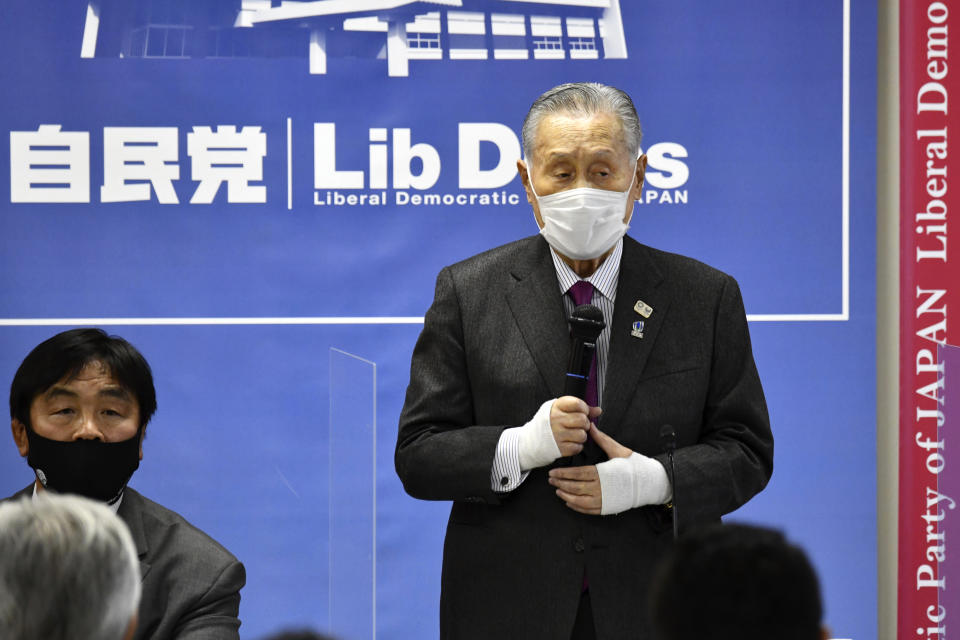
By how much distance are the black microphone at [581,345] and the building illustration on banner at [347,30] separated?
6.02 ft

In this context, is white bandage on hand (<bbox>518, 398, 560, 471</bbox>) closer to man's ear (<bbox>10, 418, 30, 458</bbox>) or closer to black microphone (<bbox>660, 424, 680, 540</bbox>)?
black microphone (<bbox>660, 424, 680, 540</bbox>)

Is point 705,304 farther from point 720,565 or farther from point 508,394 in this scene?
point 720,565

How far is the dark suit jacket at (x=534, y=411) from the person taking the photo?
2393 mm

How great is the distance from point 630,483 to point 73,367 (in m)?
1.38

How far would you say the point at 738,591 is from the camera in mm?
1392

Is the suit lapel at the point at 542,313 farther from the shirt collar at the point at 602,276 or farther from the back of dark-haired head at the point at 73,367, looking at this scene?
the back of dark-haired head at the point at 73,367

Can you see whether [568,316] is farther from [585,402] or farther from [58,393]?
[58,393]

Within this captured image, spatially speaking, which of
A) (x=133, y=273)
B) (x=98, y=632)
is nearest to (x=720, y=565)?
(x=98, y=632)

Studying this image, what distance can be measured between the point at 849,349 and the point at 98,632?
3.08 m

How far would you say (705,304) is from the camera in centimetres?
254

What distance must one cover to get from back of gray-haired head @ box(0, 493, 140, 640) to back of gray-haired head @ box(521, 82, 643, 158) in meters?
1.42

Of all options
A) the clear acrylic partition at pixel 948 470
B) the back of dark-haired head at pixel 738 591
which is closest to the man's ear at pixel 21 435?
the back of dark-haired head at pixel 738 591

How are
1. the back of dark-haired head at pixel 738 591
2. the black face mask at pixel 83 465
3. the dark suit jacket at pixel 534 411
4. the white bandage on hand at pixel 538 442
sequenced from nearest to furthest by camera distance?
the back of dark-haired head at pixel 738 591, the white bandage on hand at pixel 538 442, the dark suit jacket at pixel 534 411, the black face mask at pixel 83 465

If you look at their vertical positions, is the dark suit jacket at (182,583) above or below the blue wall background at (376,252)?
below
